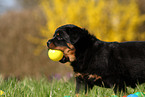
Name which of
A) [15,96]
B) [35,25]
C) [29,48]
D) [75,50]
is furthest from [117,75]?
[35,25]

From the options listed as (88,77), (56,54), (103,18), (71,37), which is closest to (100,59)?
(88,77)

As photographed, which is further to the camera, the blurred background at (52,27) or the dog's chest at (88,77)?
the blurred background at (52,27)

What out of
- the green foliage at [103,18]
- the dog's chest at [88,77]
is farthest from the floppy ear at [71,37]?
the green foliage at [103,18]

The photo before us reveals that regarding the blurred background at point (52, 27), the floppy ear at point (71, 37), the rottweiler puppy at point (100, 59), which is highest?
the blurred background at point (52, 27)

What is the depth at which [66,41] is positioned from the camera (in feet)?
11.8

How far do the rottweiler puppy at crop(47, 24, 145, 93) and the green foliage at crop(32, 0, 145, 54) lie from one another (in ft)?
15.2

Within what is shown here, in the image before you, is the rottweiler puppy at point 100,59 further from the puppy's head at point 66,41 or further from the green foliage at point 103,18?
the green foliage at point 103,18

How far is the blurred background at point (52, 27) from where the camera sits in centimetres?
858

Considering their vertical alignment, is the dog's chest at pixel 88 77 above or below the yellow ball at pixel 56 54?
below

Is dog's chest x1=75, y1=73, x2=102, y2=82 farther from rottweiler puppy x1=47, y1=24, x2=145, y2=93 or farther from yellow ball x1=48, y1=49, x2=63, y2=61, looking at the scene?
yellow ball x1=48, y1=49, x2=63, y2=61

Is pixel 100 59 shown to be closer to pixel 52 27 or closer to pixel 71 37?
pixel 71 37

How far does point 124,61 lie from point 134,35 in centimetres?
578

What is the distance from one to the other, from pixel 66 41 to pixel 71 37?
110 mm

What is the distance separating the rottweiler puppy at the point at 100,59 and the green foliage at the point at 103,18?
464 centimetres
